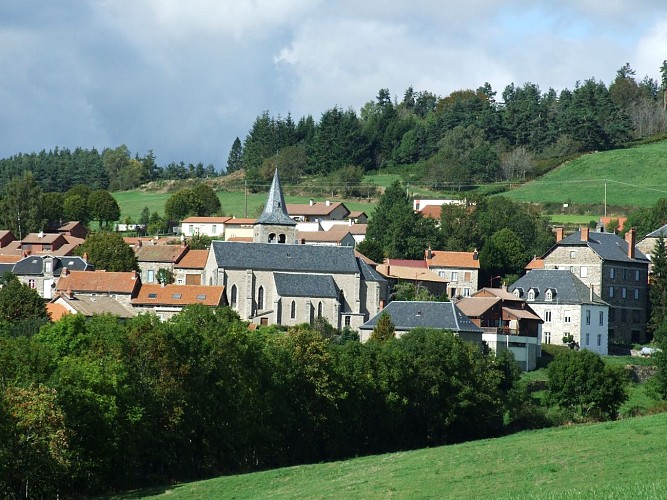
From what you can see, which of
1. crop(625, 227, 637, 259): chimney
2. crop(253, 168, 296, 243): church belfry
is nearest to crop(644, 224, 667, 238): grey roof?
crop(625, 227, 637, 259): chimney

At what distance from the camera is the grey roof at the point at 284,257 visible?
306ft

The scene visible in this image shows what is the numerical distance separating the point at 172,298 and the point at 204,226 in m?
39.0

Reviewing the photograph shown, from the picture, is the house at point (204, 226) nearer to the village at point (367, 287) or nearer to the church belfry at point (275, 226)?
the village at point (367, 287)

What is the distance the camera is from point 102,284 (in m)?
90.6

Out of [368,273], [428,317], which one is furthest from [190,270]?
[428,317]

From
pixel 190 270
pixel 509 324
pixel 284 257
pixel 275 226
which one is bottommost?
pixel 509 324

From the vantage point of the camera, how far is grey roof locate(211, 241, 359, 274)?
9338 centimetres

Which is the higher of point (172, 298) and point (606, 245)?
point (606, 245)

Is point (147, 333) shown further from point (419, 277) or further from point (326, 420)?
point (419, 277)

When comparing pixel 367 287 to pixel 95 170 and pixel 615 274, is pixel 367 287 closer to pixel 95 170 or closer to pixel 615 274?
pixel 615 274

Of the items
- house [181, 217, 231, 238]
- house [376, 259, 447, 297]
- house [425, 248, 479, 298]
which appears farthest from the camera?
house [181, 217, 231, 238]

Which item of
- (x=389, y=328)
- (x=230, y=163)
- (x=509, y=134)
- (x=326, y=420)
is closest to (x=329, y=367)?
(x=326, y=420)

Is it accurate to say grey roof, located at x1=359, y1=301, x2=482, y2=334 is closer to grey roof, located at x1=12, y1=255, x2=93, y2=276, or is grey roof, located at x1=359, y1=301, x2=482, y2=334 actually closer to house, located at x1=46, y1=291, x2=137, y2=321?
house, located at x1=46, y1=291, x2=137, y2=321

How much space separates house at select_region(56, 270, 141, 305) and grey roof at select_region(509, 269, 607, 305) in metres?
25.4
